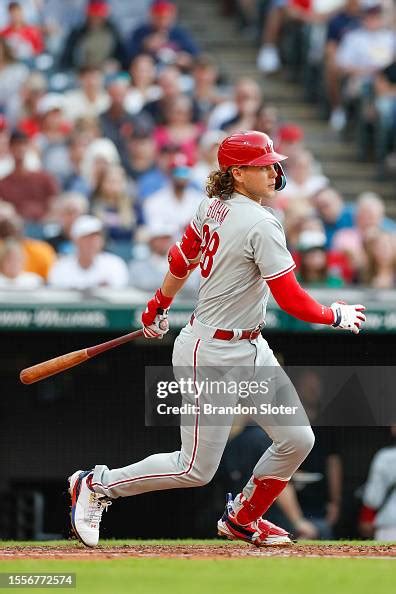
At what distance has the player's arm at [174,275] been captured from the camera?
6.59 meters

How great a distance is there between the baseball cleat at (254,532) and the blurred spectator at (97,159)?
548cm

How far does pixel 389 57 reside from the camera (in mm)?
14562

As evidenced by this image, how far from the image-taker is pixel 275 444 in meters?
6.53

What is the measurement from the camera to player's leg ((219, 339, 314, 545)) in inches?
253

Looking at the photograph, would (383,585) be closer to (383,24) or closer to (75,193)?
(75,193)

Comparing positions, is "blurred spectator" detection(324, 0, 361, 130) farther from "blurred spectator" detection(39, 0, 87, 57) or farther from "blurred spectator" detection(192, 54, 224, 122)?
"blurred spectator" detection(39, 0, 87, 57)

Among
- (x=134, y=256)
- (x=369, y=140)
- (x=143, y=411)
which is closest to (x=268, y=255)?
(x=143, y=411)

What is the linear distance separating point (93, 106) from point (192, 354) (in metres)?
7.55

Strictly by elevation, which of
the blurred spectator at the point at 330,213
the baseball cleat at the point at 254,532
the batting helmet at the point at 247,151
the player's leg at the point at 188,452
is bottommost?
the baseball cleat at the point at 254,532

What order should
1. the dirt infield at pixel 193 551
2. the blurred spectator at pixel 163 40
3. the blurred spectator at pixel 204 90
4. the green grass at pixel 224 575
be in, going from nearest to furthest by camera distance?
the green grass at pixel 224 575 < the dirt infield at pixel 193 551 < the blurred spectator at pixel 204 90 < the blurred spectator at pixel 163 40

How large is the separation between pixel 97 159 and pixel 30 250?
1624 mm

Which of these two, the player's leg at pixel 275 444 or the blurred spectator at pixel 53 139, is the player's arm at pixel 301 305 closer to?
the player's leg at pixel 275 444

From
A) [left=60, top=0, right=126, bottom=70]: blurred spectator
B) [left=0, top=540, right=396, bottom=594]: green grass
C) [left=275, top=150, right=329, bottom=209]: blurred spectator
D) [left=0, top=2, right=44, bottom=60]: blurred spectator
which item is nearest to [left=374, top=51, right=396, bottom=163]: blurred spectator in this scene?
[left=275, top=150, right=329, bottom=209]: blurred spectator

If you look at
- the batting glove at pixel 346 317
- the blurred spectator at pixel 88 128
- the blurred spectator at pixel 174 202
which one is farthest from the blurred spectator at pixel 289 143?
the batting glove at pixel 346 317
